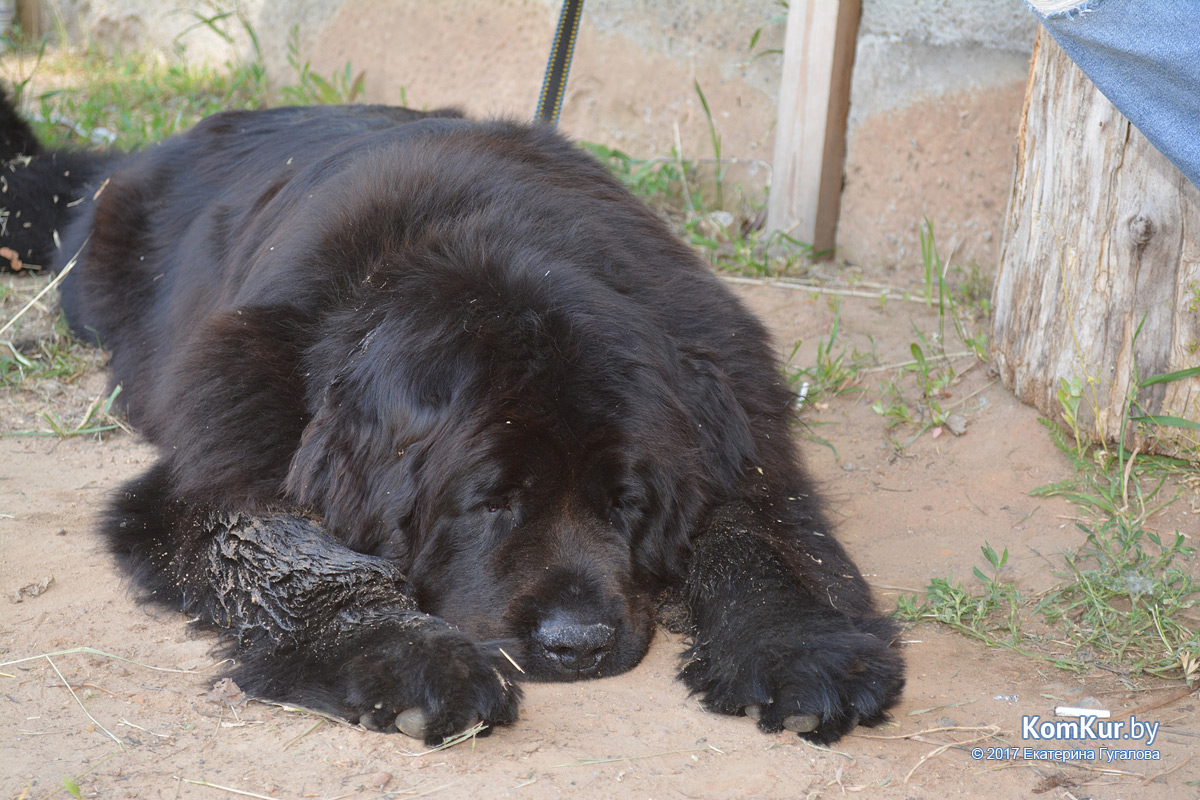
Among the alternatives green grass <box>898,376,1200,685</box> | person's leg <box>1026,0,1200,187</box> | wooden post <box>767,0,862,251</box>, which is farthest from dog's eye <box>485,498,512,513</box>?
wooden post <box>767,0,862,251</box>

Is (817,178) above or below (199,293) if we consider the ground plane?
above

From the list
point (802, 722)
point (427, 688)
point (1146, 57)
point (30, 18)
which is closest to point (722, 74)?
point (1146, 57)

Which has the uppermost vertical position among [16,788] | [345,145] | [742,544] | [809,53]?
A: [809,53]

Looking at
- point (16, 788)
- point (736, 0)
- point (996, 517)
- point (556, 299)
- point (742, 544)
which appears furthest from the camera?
point (736, 0)

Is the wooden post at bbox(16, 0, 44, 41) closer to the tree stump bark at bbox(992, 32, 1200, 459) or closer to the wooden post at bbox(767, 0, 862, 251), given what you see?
the wooden post at bbox(767, 0, 862, 251)

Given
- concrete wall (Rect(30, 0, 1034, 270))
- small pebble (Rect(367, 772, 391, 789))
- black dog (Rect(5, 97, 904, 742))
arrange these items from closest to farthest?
1. small pebble (Rect(367, 772, 391, 789))
2. black dog (Rect(5, 97, 904, 742))
3. concrete wall (Rect(30, 0, 1034, 270))

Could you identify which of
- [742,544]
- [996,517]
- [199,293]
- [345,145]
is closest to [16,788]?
[742,544]

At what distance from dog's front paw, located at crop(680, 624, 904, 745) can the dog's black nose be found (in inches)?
9.2

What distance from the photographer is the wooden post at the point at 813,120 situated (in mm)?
4852

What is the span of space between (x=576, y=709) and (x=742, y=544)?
0.63 metres

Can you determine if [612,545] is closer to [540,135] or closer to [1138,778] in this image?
[1138,778]

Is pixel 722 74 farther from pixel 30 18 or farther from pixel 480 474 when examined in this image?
pixel 30 18

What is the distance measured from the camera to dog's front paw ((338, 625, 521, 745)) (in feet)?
7.04

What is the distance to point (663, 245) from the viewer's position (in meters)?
3.14
